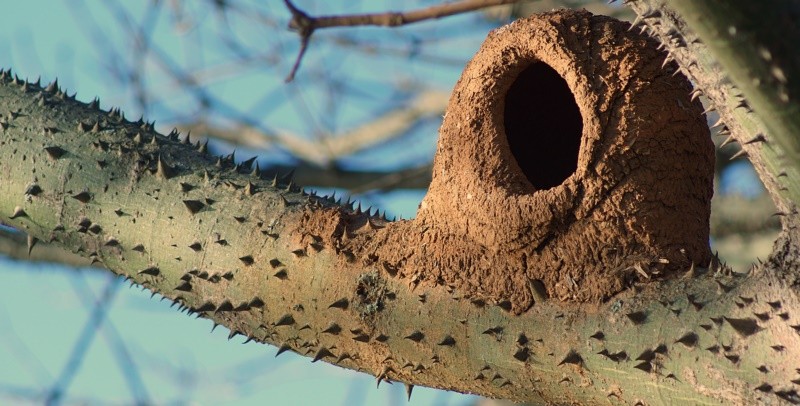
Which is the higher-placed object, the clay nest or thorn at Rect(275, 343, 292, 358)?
the clay nest

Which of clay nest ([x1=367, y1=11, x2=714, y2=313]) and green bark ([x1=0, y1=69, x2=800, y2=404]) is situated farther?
clay nest ([x1=367, y1=11, x2=714, y2=313])

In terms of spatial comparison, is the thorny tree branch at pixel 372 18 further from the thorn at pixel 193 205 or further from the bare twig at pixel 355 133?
the bare twig at pixel 355 133

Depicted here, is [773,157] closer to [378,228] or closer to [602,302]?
[602,302]

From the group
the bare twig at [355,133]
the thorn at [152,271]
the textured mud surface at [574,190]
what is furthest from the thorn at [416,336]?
the bare twig at [355,133]

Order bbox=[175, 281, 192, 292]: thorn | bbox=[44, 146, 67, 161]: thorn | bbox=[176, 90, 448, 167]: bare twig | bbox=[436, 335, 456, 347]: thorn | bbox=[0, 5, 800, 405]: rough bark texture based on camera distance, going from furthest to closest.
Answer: bbox=[176, 90, 448, 167]: bare twig
bbox=[44, 146, 67, 161]: thorn
bbox=[175, 281, 192, 292]: thorn
bbox=[436, 335, 456, 347]: thorn
bbox=[0, 5, 800, 405]: rough bark texture

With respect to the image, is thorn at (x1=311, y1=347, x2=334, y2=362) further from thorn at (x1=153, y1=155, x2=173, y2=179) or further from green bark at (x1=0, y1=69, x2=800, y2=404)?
thorn at (x1=153, y1=155, x2=173, y2=179)

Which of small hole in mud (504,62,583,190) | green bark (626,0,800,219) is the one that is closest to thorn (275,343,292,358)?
small hole in mud (504,62,583,190)

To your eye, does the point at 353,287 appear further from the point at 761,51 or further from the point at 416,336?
the point at 761,51
